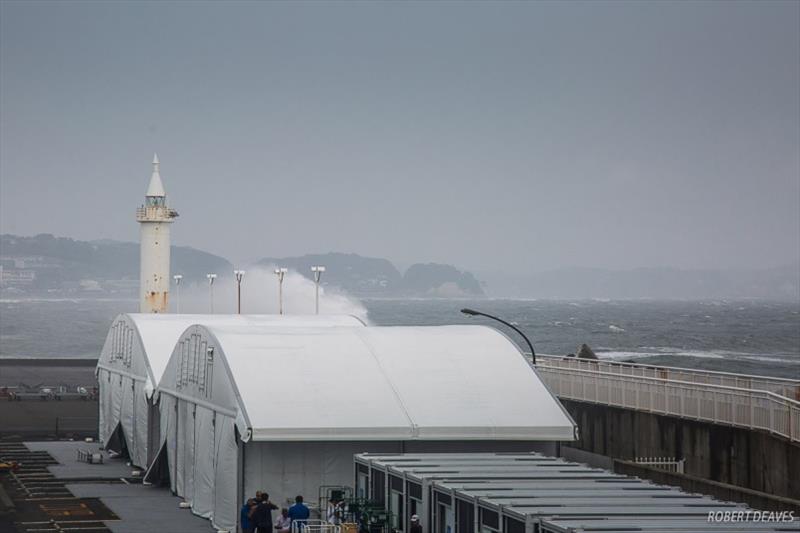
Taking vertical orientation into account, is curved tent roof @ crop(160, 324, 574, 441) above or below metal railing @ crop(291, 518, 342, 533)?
above

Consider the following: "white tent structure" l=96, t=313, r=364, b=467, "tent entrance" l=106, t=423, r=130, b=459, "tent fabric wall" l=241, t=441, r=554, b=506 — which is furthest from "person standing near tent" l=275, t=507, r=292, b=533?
"tent entrance" l=106, t=423, r=130, b=459

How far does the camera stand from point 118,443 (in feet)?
189

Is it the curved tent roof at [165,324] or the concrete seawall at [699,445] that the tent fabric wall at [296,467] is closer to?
the concrete seawall at [699,445]

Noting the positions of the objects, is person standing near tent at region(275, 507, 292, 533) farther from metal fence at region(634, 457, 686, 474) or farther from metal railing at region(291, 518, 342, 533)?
metal fence at region(634, 457, 686, 474)

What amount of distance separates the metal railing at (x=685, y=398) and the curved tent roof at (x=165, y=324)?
13076 mm

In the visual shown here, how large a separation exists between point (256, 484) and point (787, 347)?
509 ft

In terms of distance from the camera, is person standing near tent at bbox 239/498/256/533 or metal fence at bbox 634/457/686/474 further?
metal fence at bbox 634/457/686/474

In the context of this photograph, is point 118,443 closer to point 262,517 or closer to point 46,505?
point 46,505

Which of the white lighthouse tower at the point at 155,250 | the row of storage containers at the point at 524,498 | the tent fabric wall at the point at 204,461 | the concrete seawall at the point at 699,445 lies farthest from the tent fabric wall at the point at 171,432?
the white lighthouse tower at the point at 155,250

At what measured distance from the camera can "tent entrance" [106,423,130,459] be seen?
187 ft

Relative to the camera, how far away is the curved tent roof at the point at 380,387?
37594 millimetres

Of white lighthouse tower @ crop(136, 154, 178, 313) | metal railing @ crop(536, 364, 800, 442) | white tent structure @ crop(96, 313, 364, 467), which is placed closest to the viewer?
metal railing @ crop(536, 364, 800, 442)

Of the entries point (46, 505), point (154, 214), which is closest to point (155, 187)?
point (154, 214)

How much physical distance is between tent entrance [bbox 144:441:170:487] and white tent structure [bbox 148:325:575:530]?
2.61m
